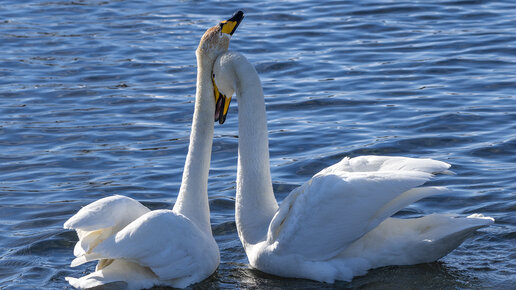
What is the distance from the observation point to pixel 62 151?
1076cm

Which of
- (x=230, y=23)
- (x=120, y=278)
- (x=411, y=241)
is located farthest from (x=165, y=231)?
(x=411, y=241)

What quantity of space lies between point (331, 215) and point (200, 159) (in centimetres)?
122

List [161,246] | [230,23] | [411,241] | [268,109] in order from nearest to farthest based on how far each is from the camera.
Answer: [161,246] < [411,241] < [230,23] < [268,109]

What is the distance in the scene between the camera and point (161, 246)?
6949mm

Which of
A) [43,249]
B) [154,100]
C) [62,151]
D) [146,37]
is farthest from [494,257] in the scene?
[146,37]

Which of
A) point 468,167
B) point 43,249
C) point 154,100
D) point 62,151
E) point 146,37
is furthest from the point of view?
point 146,37

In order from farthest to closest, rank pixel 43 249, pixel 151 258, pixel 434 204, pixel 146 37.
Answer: pixel 146 37
pixel 434 204
pixel 43 249
pixel 151 258

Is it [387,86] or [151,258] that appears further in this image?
[387,86]

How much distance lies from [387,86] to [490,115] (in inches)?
70.6

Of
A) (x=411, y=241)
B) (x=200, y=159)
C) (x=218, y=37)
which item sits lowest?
(x=411, y=241)

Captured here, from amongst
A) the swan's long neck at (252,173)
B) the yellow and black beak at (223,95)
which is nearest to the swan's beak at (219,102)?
the yellow and black beak at (223,95)

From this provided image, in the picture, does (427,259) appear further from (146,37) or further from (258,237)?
(146,37)

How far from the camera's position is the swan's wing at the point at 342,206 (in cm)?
700

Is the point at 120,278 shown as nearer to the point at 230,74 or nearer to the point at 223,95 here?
the point at 223,95
